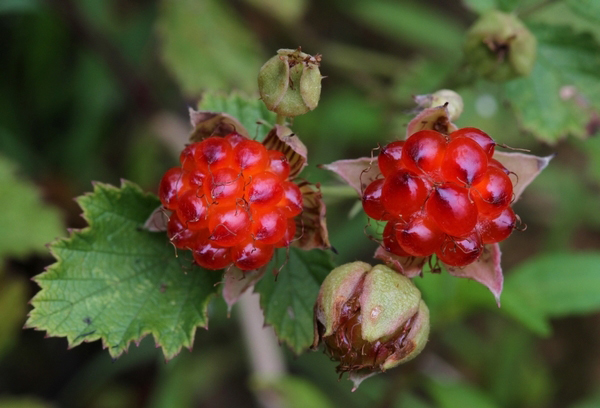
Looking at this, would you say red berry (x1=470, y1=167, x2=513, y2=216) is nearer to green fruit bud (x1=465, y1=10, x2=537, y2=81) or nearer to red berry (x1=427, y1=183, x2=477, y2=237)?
red berry (x1=427, y1=183, x2=477, y2=237)

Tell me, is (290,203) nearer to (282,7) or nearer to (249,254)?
(249,254)

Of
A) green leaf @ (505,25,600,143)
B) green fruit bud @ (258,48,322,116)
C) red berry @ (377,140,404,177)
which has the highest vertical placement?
green fruit bud @ (258,48,322,116)

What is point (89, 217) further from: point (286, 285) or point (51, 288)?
point (286, 285)

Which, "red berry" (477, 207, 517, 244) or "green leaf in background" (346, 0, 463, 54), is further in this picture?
"green leaf in background" (346, 0, 463, 54)

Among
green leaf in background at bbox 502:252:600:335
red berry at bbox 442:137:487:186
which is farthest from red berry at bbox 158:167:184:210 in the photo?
green leaf in background at bbox 502:252:600:335

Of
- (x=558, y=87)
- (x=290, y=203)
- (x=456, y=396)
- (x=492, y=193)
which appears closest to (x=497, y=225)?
(x=492, y=193)

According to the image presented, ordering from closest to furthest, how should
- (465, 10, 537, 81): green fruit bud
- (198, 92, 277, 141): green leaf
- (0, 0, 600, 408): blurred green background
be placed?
(465, 10, 537, 81): green fruit bud
(198, 92, 277, 141): green leaf
(0, 0, 600, 408): blurred green background

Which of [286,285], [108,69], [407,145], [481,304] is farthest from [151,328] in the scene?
[108,69]
